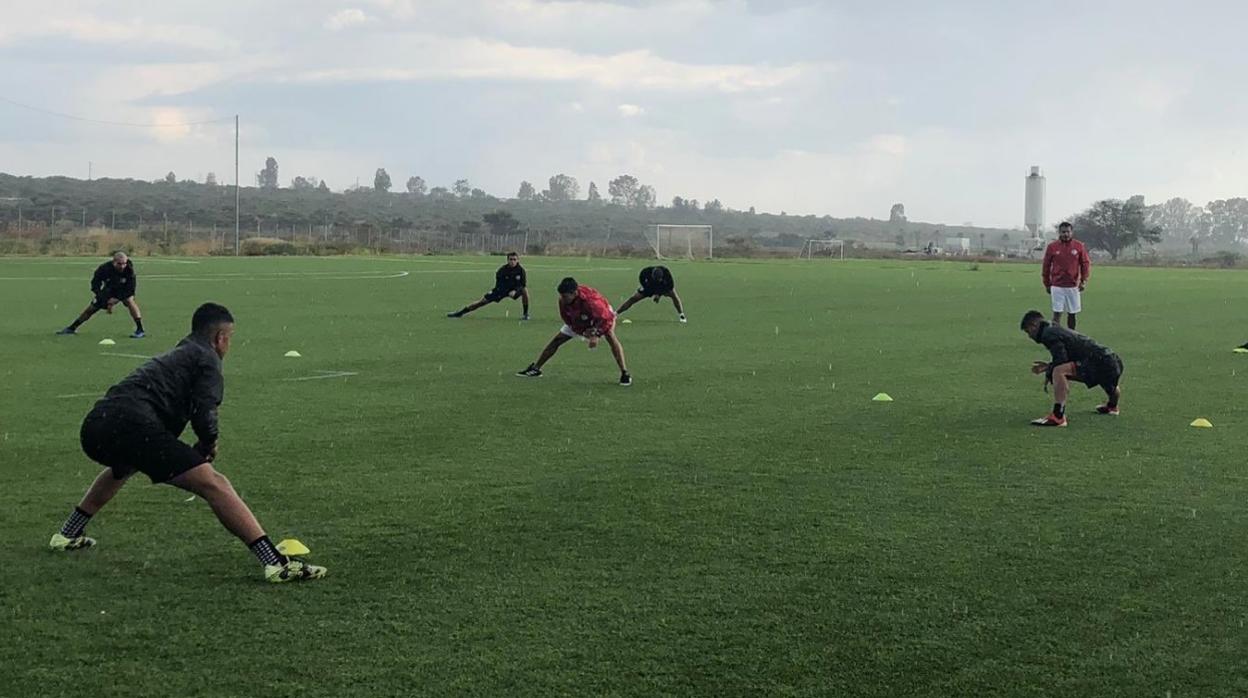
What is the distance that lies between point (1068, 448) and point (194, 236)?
295 ft

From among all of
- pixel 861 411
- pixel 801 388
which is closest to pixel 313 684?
pixel 861 411

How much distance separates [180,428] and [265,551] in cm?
89

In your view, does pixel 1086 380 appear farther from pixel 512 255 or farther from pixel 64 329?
pixel 64 329

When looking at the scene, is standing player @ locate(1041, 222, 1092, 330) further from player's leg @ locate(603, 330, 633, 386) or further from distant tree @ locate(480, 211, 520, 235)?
distant tree @ locate(480, 211, 520, 235)

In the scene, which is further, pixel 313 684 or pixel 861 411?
pixel 861 411

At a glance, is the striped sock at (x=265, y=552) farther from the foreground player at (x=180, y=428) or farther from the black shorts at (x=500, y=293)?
the black shorts at (x=500, y=293)

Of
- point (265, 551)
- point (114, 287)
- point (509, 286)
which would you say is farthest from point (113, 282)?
point (265, 551)

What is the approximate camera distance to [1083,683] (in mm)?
5367

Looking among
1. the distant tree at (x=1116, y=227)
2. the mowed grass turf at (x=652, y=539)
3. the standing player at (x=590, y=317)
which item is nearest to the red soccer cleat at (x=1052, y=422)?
the mowed grass turf at (x=652, y=539)

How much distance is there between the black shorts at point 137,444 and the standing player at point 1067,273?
17.2 meters

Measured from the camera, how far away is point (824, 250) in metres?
103

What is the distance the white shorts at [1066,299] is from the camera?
21.3m

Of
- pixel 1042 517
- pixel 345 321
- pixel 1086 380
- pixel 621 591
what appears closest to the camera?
pixel 621 591

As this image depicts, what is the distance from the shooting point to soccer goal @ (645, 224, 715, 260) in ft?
272
